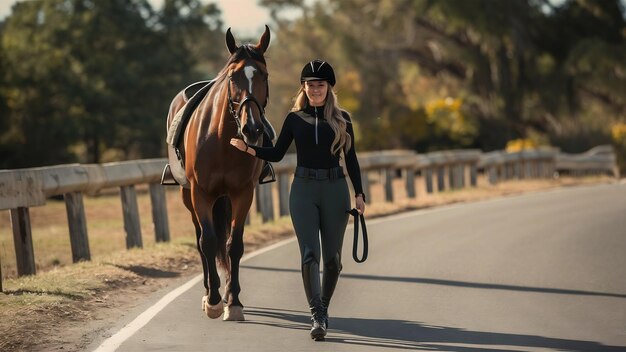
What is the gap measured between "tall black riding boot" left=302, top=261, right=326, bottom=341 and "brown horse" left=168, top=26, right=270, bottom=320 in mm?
933

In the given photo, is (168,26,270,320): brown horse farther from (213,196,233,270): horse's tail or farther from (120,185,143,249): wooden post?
(120,185,143,249): wooden post

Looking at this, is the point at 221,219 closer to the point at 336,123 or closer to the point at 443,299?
the point at 443,299

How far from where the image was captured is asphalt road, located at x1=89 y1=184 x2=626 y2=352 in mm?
7777

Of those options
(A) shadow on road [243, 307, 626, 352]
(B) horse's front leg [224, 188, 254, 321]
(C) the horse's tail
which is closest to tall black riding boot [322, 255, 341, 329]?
(A) shadow on road [243, 307, 626, 352]

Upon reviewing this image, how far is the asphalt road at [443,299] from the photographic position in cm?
778

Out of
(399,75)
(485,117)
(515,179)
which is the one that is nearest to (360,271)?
(515,179)

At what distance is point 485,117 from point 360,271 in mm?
34874

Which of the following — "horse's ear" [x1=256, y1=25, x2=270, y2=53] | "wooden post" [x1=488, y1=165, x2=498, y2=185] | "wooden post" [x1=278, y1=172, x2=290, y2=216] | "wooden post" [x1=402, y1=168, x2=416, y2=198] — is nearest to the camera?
"horse's ear" [x1=256, y1=25, x2=270, y2=53]

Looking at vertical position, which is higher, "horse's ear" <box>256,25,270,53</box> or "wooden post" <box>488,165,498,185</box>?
"horse's ear" <box>256,25,270,53</box>

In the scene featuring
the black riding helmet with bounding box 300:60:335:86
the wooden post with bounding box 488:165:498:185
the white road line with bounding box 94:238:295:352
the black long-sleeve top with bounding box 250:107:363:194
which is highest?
the black riding helmet with bounding box 300:60:335:86

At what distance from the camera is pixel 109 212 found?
1101 inches

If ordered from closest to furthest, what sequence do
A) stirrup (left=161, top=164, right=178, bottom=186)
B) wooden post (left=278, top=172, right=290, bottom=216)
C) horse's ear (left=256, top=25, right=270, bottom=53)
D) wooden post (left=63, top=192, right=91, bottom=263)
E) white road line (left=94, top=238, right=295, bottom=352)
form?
1. white road line (left=94, top=238, right=295, bottom=352)
2. horse's ear (left=256, top=25, right=270, bottom=53)
3. stirrup (left=161, top=164, right=178, bottom=186)
4. wooden post (left=63, top=192, right=91, bottom=263)
5. wooden post (left=278, top=172, right=290, bottom=216)

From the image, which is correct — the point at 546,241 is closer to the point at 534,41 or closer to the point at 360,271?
the point at 360,271

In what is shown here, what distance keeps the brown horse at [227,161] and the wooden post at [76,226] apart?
3.35m
